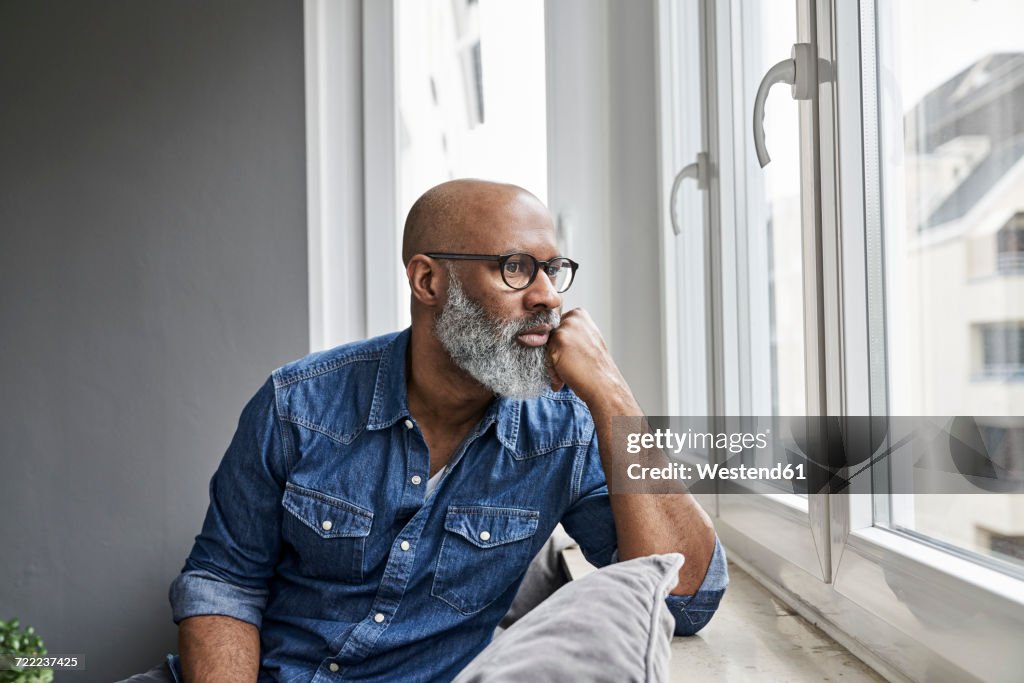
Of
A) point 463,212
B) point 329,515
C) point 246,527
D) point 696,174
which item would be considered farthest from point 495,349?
point 696,174

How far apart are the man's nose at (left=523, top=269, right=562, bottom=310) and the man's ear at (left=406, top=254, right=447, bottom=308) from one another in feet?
0.48

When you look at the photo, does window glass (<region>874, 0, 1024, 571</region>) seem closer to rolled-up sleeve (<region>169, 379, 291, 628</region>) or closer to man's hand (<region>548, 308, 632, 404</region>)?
man's hand (<region>548, 308, 632, 404</region>)

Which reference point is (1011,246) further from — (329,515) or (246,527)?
(246,527)

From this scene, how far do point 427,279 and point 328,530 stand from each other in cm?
43

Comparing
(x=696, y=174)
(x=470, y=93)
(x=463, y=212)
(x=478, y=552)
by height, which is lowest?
(x=478, y=552)

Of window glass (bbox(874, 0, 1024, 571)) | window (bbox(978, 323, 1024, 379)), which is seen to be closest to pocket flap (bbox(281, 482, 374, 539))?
window glass (bbox(874, 0, 1024, 571))

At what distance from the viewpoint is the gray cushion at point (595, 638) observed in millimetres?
562

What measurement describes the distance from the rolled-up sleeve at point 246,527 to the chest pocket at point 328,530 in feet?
0.14

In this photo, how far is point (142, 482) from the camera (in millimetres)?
2014

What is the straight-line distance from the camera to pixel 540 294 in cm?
123

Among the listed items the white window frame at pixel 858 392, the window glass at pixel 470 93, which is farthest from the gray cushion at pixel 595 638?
the window glass at pixel 470 93

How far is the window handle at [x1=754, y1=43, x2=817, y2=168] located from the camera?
3.37ft

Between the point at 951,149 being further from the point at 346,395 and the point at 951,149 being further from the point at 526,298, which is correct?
the point at 346,395

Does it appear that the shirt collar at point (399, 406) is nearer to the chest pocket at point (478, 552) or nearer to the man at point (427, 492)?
the man at point (427, 492)
